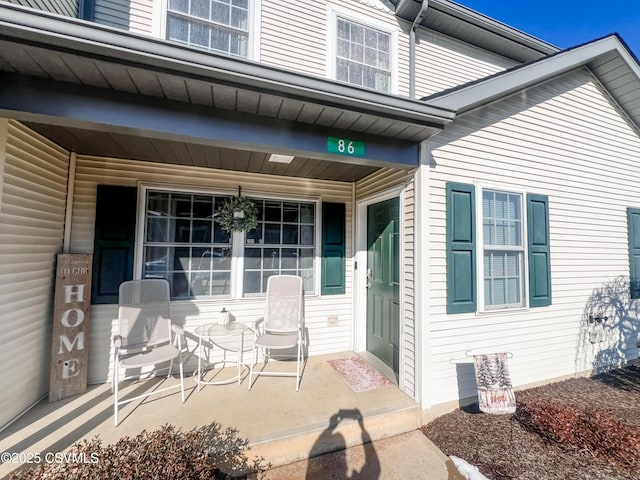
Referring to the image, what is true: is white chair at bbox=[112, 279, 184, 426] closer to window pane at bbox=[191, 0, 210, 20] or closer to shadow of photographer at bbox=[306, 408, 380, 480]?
shadow of photographer at bbox=[306, 408, 380, 480]

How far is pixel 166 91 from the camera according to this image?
1948mm

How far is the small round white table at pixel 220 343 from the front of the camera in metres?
3.06

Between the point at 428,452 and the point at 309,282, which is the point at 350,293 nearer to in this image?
the point at 309,282

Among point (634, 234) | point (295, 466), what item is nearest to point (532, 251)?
point (634, 234)

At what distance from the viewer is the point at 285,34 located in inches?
165

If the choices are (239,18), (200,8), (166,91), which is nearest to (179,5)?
(200,8)

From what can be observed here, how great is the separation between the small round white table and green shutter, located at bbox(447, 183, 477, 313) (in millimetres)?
2311

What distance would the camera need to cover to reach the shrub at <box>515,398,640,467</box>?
7.47 ft

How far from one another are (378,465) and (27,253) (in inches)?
137

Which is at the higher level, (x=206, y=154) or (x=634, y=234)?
(x=206, y=154)

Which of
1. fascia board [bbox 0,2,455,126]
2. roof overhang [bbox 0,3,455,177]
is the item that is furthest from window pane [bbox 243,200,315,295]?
fascia board [bbox 0,2,455,126]

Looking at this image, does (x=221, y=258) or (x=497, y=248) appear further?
(x=221, y=258)

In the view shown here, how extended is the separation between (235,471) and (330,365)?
171 centimetres

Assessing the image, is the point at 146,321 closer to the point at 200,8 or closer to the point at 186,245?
the point at 186,245
